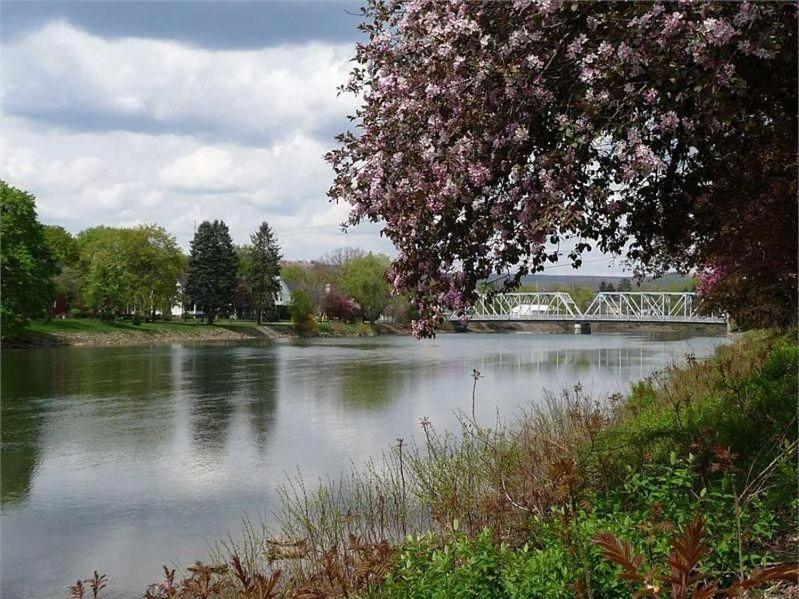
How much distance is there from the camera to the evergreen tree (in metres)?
76.5

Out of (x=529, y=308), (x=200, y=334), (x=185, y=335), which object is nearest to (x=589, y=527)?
(x=185, y=335)

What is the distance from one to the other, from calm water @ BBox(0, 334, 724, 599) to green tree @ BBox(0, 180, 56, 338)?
7991 millimetres

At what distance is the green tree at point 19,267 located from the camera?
140 ft

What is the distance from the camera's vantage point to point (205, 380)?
96.9 feet

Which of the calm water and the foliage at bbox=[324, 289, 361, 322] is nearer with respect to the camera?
the calm water

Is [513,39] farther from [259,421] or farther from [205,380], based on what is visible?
[205,380]

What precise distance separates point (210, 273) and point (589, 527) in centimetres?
7503

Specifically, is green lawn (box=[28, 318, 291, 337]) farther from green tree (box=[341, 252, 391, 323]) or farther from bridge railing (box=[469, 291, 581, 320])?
bridge railing (box=[469, 291, 581, 320])

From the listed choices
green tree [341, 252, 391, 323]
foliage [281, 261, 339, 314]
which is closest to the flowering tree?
green tree [341, 252, 391, 323]

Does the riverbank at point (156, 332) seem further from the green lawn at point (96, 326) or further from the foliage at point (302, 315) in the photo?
the foliage at point (302, 315)

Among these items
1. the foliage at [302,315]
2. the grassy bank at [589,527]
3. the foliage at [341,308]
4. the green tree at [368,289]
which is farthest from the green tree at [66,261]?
the grassy bank at [589,527]

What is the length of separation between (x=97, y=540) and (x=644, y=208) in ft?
25.4

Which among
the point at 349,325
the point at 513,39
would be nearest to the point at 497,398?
the point at 513,39

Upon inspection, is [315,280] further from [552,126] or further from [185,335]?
[552,126]
